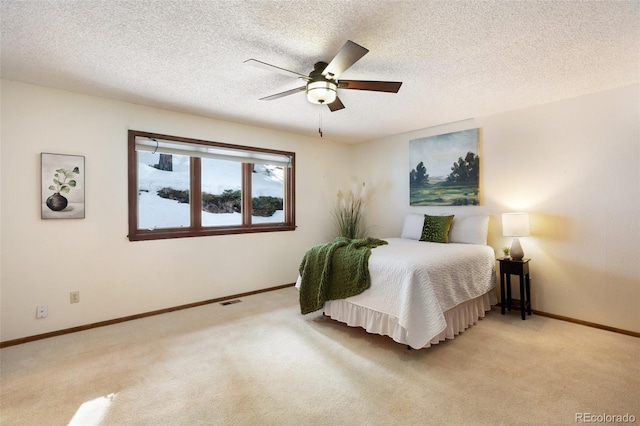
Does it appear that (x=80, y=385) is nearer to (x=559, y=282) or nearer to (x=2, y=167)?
(x=2, y=167)

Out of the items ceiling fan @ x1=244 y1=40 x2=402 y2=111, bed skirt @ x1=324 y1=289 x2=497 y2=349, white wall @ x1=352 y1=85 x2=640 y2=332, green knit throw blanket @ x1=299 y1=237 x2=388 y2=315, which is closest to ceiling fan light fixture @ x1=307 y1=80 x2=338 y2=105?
ceiling fan @ x1=244 y1=40 x2=402 y2=111

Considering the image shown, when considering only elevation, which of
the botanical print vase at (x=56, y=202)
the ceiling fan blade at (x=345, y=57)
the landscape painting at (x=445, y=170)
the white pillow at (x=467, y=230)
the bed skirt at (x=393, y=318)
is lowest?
the bed skirt at (x=393, y=318)

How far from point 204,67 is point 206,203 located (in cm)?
189

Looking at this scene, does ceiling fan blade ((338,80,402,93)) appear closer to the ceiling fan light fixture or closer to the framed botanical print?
the ceiling fan light fixture

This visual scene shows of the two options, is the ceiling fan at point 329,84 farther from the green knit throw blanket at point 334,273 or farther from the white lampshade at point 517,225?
the white lampshade at point 517,225

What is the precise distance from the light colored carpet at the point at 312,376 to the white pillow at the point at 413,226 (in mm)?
1372

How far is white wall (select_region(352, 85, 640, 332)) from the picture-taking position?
2863 millimetres

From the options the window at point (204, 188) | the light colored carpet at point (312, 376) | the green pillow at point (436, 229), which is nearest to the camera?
the light colored carpet at point (312, 376)

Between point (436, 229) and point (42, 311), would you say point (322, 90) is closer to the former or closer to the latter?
point (436, 229)

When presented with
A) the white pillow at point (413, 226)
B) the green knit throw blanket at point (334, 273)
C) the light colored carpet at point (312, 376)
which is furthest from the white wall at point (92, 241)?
the white pillow at point (413, 226)

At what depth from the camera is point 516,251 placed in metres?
3.28

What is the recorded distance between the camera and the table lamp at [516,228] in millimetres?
3211

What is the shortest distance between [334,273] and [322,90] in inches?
67.2

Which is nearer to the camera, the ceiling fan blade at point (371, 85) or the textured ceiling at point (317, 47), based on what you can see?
the textured ceiling at point (317, 47)
